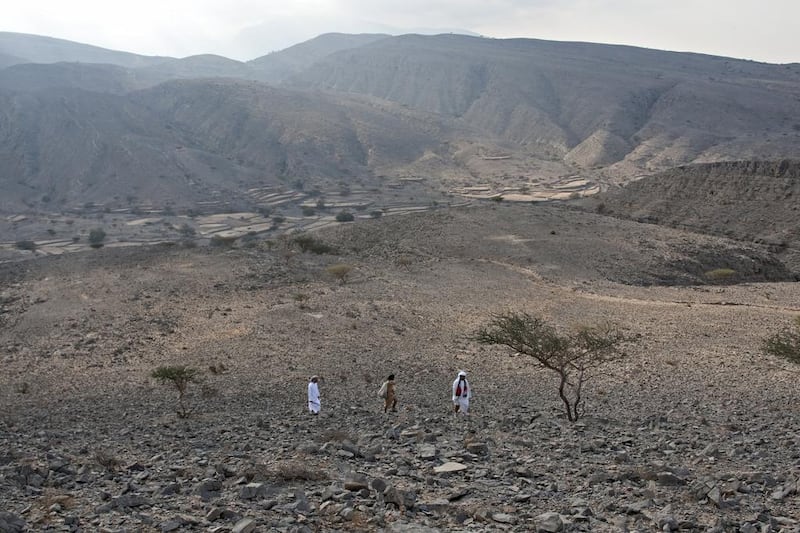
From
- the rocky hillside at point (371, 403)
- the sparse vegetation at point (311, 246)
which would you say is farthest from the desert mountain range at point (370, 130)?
the rocky hillside at point (371, 403)

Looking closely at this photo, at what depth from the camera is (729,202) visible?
4881cm

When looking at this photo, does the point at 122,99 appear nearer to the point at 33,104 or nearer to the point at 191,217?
the point at 33,104

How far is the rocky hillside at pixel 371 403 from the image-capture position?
7184mm

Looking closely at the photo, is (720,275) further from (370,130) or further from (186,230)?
(370,130)

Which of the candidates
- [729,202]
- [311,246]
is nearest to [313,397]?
[311,246]

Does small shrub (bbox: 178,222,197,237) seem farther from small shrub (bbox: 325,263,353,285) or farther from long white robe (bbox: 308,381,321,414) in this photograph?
long white robe (bbox: 308,381,321,414)

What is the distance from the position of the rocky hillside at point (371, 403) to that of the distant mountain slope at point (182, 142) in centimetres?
6099

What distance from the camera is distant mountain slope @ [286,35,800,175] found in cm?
10550

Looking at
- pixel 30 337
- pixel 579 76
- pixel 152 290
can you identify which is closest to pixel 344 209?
pixel 152 290

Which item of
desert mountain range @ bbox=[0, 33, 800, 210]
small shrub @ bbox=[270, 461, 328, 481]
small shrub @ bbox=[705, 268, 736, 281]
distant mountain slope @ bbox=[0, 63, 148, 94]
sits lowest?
small shrub @ bbox=[705, 268, 736, 281]

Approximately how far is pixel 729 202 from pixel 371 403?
43246 millimetres

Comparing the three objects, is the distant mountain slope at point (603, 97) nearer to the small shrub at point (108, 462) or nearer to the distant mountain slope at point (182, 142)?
the distant mountain slope at point (182, 142)

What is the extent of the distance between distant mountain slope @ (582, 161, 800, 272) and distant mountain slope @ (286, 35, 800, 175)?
43.2 m

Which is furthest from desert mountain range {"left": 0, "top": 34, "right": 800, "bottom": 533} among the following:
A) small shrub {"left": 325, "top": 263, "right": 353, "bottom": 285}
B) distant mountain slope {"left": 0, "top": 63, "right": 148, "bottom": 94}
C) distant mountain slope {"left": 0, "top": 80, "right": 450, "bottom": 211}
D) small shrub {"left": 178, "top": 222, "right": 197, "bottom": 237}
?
distant mountain slope {"left": 0, "top": 63, "right": 148, "bottom": 94}
